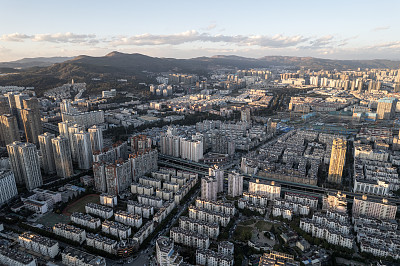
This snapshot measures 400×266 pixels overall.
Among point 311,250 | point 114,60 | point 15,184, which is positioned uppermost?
point 114,60

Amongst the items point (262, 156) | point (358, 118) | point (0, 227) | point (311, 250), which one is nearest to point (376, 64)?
point (358, 118)

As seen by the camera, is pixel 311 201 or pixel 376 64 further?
pixel 376 64

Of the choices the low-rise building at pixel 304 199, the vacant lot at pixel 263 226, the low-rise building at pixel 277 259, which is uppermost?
the low-rise building at pixel 277 259

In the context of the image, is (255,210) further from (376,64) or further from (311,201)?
(376,64)

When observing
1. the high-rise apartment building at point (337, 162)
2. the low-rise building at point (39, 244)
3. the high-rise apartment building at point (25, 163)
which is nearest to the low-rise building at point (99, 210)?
the low-rise building at point (39, 244)

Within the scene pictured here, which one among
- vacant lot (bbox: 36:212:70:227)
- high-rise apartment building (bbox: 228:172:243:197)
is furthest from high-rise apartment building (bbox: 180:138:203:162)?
vacant lot (bbox: 36:212:70:227)

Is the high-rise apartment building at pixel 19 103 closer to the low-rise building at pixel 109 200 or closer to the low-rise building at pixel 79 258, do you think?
the low-rise building at pixel 109 200

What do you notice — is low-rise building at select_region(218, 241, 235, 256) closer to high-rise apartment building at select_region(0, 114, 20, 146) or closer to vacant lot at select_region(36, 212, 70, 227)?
vacant lot at select_region(36, 212, 70, 227)
